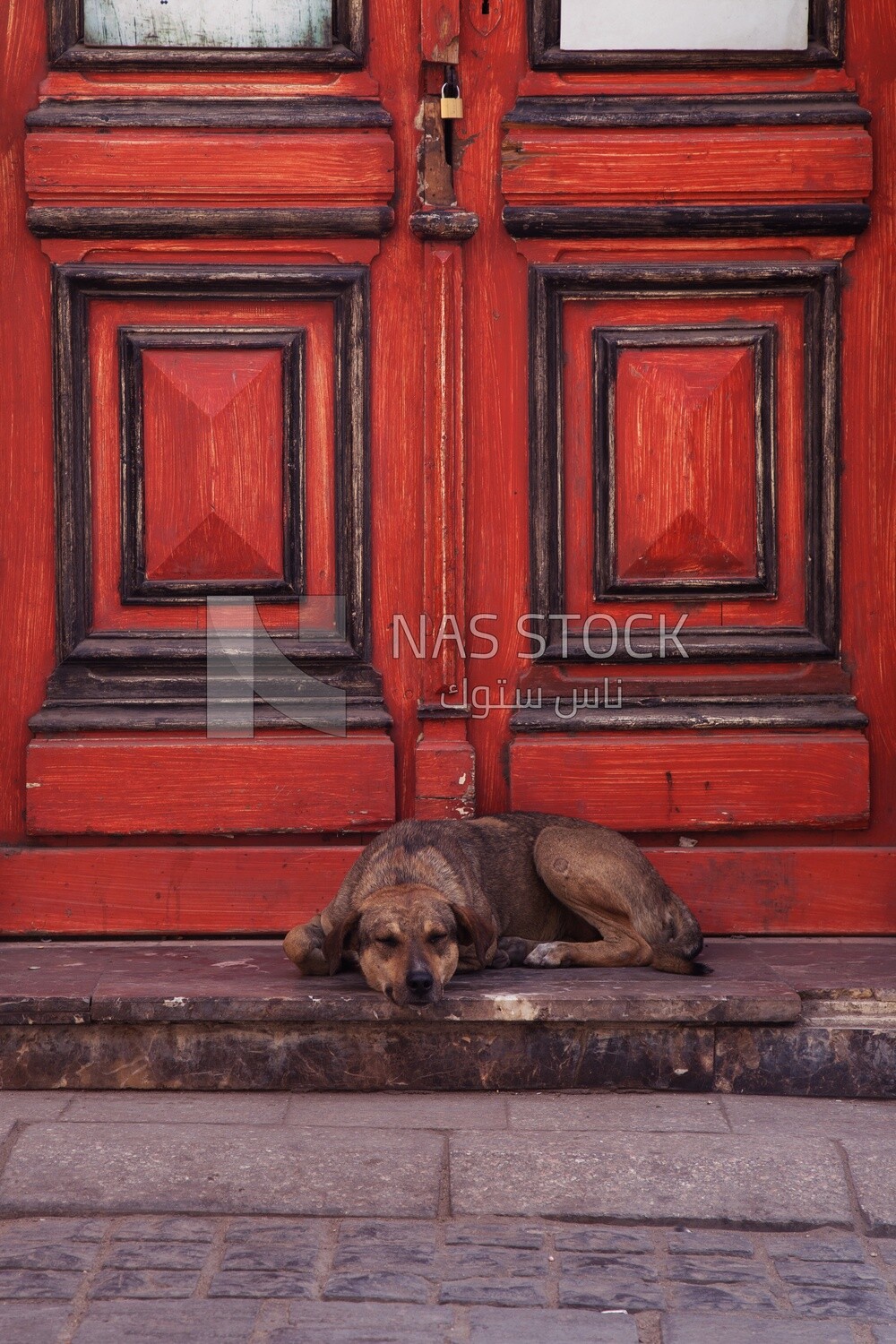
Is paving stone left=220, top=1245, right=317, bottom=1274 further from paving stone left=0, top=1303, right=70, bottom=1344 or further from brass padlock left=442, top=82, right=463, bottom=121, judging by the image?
brass padlock left=442, top=82, right=463, bottom=121

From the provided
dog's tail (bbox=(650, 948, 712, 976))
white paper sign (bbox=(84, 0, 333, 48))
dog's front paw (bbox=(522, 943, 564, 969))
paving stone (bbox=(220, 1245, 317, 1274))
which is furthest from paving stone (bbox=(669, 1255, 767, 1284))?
white paper sign (bbox=(84, 0, 333, 48))

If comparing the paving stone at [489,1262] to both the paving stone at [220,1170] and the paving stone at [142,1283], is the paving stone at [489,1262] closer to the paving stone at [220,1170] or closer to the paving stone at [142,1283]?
the paving stone at [220,1170]

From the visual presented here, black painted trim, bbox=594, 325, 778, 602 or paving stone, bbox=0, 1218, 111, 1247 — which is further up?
black painted trim, bbox=594, 325, 778, 602

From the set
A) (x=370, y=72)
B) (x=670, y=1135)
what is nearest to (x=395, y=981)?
(x=670, y=1135)

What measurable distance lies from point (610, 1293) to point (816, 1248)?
53cm

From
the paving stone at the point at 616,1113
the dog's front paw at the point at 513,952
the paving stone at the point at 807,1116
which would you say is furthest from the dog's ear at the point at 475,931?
the paving stone at the point at 807,1116

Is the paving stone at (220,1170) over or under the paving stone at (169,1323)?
under

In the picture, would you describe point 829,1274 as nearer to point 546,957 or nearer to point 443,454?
point 546,957

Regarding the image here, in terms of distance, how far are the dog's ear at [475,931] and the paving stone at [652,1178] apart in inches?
33.5

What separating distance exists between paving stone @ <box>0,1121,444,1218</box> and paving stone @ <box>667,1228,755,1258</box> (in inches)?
21.8

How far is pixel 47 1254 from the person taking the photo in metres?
3.01

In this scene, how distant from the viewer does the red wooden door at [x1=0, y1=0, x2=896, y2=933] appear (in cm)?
482

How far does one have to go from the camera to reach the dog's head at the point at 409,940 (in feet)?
13.1

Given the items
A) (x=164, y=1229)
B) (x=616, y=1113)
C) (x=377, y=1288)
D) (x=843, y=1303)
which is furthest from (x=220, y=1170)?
(x=843, y=1303)
